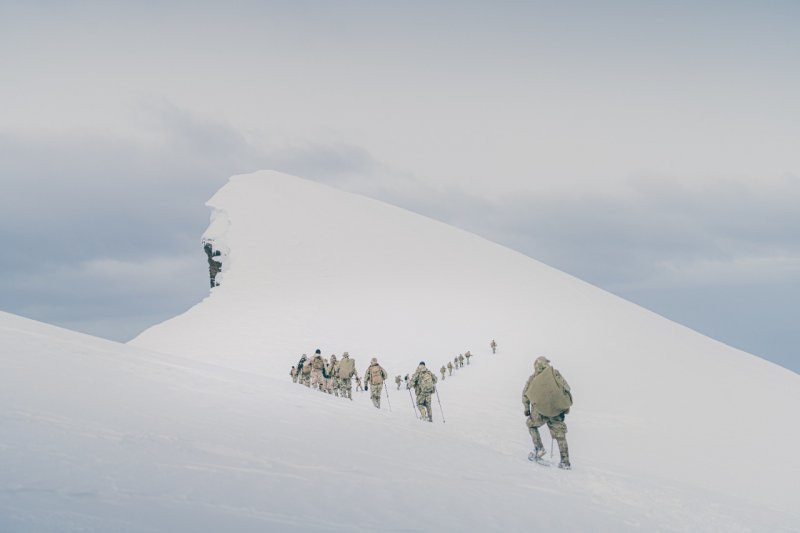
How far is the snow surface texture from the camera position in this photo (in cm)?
601

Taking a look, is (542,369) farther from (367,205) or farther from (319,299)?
(367,205)

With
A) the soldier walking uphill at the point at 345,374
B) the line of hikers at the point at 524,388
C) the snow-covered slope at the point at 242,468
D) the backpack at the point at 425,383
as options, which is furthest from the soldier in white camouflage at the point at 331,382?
the snow-covered slope at the point at 242,468

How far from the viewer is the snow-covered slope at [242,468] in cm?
534

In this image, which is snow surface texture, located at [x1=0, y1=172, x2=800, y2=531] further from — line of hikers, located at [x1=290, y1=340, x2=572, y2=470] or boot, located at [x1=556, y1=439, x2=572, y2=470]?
line of hikers, located at [x1=290, y1=340, x2=572, y2=470]

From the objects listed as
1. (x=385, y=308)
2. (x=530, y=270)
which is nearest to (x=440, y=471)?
(x=385, y=308)

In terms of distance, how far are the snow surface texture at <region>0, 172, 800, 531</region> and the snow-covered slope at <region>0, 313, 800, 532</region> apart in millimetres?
41

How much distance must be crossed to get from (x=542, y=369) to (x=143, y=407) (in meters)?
7.02

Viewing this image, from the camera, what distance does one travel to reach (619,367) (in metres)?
34.2

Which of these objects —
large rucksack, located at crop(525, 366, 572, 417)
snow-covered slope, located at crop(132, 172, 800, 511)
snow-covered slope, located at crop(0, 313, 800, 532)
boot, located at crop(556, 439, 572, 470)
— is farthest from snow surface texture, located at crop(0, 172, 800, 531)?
large rucksack, located at crop(525, 366, 572, 417)

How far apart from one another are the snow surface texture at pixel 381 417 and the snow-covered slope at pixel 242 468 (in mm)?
41

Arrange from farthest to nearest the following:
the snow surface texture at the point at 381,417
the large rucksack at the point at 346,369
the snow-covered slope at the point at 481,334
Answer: the snow-covered slope at the point at 481,334 < the large rucksack at the point at 346,369 < the snow surface texture at the point at 381,417

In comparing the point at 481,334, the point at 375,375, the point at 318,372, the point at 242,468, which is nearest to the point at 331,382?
the point at 318,372

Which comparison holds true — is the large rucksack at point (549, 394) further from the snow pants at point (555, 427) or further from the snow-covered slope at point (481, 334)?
the snow-covered slope at point (481, 334)

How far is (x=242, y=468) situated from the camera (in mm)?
6977
